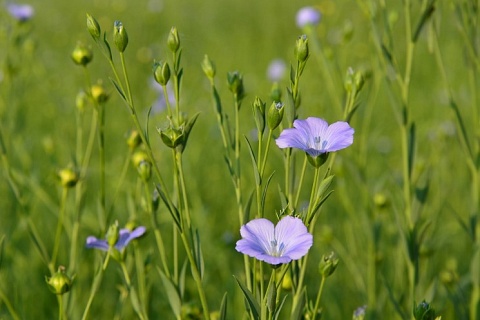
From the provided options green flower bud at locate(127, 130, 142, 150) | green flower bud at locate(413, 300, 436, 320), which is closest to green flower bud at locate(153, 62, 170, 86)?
green flower bud at locate(127, 130, 142, 150)

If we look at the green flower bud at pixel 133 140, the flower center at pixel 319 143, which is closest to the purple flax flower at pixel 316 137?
the flower center at pixel 319 143

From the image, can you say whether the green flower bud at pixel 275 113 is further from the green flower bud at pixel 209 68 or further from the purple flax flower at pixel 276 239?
the green flower bud at pixel 209 68

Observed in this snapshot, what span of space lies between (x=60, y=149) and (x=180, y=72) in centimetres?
172

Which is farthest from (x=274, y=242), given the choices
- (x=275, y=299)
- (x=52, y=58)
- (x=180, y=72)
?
(x=52, y=58)

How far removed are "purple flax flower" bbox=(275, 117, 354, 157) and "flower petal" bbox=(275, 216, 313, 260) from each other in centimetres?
10

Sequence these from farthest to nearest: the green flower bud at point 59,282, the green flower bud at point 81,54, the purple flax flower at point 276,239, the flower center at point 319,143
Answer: the green flower bud at point 81,54 → the green flower bud at point 59,282 → the flower center at point 319,143 → the purple flax flower at point 276,239

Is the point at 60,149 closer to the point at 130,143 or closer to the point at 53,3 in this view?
the point at 130,143

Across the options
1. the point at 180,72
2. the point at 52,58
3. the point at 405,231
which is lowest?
the point at 405,231

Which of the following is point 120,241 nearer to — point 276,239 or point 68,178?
point 68,178

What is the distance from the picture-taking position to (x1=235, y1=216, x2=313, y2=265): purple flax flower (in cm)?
73

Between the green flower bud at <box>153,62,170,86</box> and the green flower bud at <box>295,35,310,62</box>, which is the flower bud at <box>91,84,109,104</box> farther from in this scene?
the green flower bud at <box>295,35,310,62</box>

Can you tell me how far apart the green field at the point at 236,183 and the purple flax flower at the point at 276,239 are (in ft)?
0.11

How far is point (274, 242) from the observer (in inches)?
31.8

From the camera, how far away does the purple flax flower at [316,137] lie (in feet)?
2.60
